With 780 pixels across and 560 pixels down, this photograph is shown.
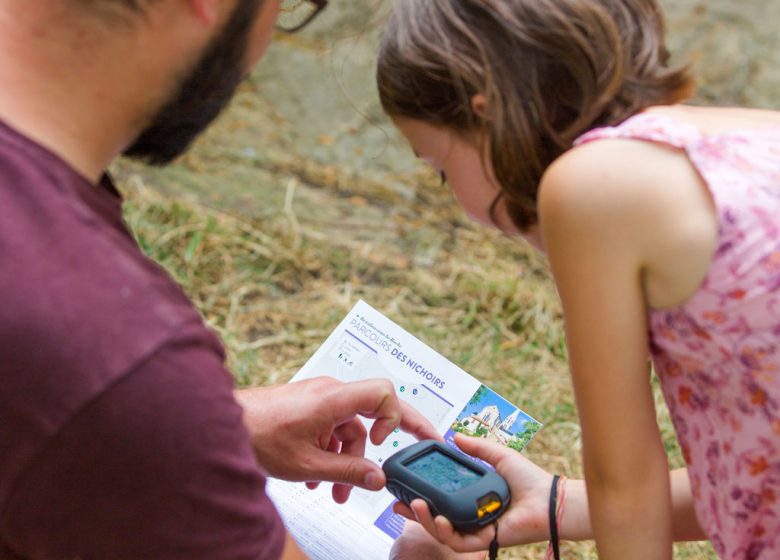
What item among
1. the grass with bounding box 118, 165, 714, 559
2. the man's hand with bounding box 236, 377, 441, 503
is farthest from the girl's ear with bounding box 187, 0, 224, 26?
the grass with bounding box 118, 165, 714, 559

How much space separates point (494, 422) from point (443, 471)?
19cm

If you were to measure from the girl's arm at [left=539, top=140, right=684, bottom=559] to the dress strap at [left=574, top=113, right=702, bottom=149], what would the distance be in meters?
0.01

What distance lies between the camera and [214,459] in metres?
0.71

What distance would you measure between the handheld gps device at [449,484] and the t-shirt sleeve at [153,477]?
0.38 metres

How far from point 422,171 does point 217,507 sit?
2045mm

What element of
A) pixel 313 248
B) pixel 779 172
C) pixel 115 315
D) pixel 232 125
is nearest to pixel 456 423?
pixel 779 172

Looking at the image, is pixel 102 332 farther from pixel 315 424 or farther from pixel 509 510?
pixel 509 510

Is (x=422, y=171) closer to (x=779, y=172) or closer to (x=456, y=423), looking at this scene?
(x=456, y=423)

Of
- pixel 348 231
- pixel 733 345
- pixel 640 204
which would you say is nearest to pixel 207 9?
pixel 640 204

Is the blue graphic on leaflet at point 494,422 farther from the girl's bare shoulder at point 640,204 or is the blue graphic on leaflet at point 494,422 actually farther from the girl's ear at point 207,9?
the girl's ear at point 207,9

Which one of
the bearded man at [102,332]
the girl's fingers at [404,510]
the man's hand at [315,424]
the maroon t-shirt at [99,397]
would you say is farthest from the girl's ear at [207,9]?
the girl's fingers at [404,510]

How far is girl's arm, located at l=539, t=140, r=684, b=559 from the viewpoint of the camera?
2.85 ft

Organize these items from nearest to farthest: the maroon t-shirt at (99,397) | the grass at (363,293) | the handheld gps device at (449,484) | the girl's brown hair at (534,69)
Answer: the maroon t-shirt at (99,397)
the girl's brown hair at (534,69)
the handheld gps device at (449,484)
the grass at (363,293)

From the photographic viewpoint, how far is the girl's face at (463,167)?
1.06 metres
